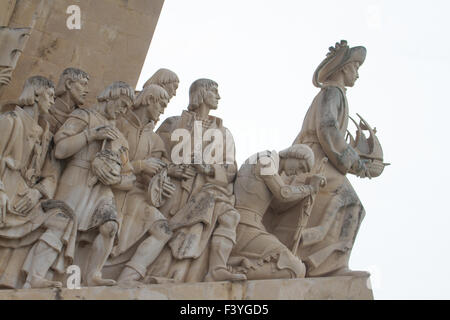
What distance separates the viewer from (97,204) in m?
9.24

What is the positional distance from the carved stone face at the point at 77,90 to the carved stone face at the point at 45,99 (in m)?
0.48

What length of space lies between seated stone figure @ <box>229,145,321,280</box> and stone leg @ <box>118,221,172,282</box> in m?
0.69

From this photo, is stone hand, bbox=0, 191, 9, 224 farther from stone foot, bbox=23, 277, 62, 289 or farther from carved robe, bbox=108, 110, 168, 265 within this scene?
carved robe, bbox=108, 110, 168, 265

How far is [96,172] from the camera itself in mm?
9336

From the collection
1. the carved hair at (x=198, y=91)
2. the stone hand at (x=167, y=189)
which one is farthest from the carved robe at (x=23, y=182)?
the carved hair at (x=198, y=91)

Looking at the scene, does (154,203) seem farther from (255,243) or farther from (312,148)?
(312,148)

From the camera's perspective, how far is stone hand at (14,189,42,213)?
8906mm

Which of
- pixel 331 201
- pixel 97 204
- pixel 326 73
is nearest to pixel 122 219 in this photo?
pixel 97 204

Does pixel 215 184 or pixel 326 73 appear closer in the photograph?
pixel 215 184

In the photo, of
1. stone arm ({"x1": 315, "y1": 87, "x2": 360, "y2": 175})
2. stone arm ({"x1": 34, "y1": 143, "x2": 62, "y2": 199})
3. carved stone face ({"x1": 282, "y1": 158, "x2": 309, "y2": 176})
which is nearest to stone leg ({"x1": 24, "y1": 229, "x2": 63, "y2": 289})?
stone arm ({"x1": 34, "y1": 143, "x2": 62, "y2": 199})

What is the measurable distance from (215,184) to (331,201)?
4.13 feet

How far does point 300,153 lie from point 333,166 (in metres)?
0.73

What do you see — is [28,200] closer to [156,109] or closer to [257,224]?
[156,109]

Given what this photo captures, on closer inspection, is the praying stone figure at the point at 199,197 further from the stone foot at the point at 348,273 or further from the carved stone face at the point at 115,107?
the stone foot at the point at 348,273
